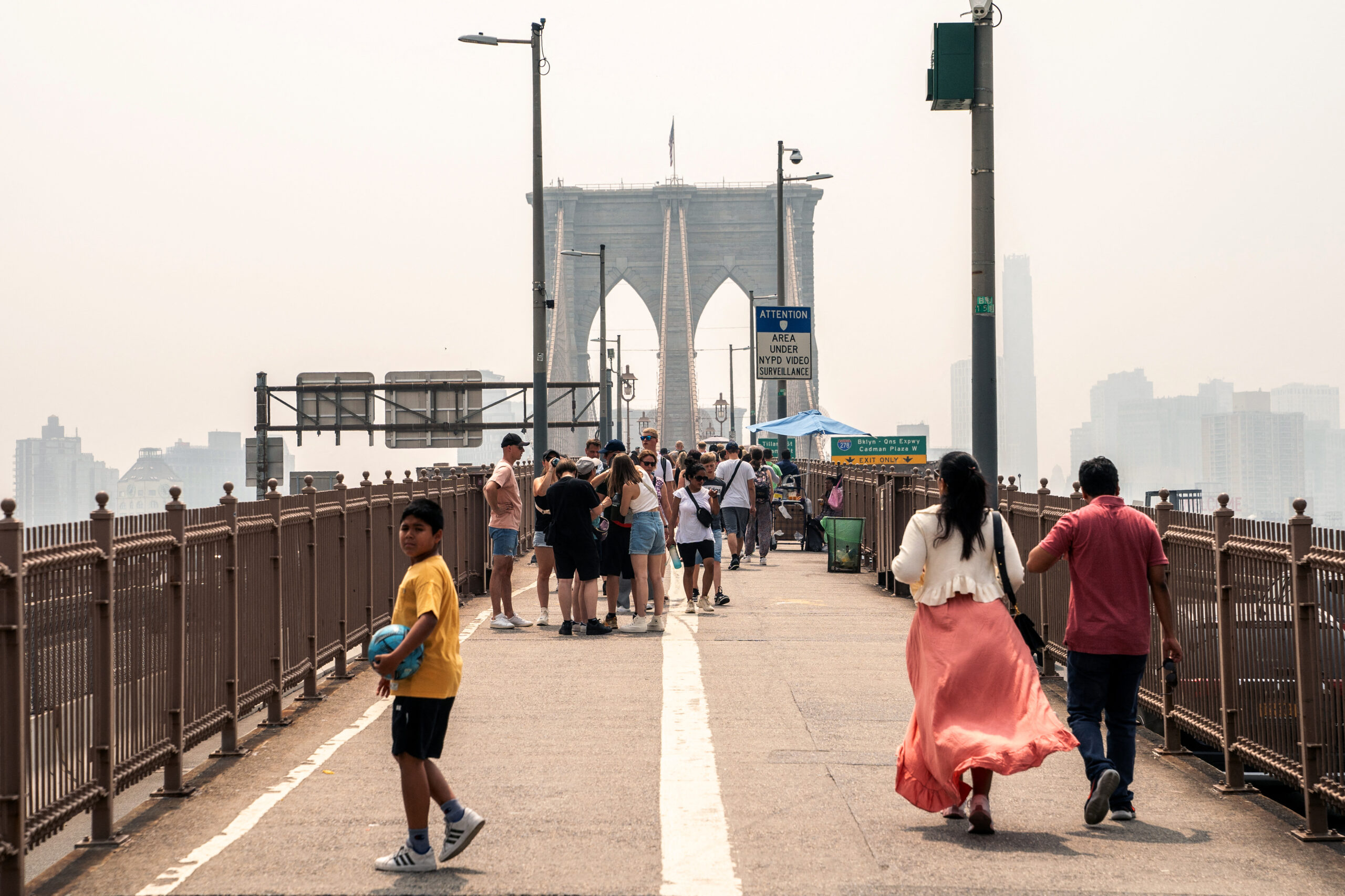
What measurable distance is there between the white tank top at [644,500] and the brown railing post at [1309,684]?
740cm

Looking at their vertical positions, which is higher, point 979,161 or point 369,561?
point 979,161

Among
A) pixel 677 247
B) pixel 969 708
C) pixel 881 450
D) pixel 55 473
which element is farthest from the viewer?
pixel 55 473

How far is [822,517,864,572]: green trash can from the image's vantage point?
20281mm

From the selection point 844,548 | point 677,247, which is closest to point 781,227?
point 844,548

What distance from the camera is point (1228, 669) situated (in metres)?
7.30

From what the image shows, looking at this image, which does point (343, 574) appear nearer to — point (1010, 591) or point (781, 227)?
point (1010, 591)

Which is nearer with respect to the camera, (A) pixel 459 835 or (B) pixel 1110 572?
(A) pixel 459 835

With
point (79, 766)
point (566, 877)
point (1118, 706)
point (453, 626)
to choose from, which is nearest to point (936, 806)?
point (1118, 706)

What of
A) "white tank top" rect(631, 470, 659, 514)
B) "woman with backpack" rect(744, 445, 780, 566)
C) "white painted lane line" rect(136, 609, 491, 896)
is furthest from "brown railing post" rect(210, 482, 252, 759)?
"woman with backpack" rect(744, 445, 780, 566)

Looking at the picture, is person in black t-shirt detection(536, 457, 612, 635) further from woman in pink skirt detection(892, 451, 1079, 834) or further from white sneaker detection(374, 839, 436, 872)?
white sneaker detection(374, 839, 436, 872)

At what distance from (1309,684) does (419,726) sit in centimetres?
385

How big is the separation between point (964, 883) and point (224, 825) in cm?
323

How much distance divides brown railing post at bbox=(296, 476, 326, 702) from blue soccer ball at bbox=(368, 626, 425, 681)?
409cm

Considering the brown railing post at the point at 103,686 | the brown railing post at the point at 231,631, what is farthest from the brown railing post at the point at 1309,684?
the brown railing post at the point at 231,631
